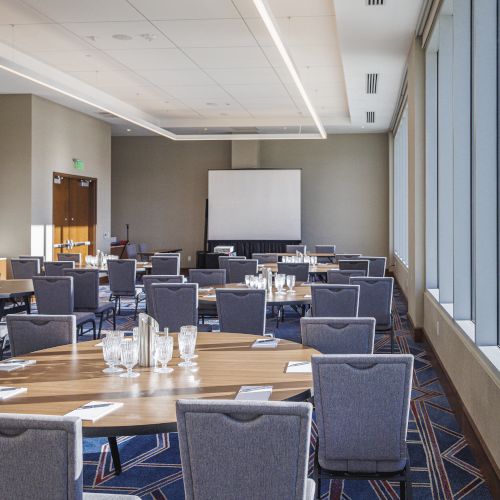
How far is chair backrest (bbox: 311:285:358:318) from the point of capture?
18.4 ft

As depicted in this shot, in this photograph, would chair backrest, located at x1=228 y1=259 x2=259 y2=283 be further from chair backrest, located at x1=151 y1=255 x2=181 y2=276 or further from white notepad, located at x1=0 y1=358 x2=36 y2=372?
white notepad, located at x1=0 y1=358 x2=36 y2=372

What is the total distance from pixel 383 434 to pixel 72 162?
12.4 meters

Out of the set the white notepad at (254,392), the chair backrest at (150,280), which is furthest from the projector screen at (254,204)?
the white notepad at (254,392)

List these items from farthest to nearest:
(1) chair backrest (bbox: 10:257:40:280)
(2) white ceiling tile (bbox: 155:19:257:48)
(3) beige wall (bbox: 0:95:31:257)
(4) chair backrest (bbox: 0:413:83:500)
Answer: (3) beige wall (bbox: 0:95:31:257)
(1) chair backrest (bbox: 10:257:40:280)
(2) white ceiling tile (bbox: 155:19:257:48)
(4) chair backrest (bbox: 0:413:83:500)

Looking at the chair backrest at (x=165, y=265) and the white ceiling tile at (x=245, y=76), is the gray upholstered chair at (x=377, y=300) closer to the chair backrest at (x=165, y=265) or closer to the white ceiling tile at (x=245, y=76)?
the chair backrest at (x=165, y=265)

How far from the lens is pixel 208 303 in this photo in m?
6.14

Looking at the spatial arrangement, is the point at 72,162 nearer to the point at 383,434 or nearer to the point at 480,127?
the point at 480,127

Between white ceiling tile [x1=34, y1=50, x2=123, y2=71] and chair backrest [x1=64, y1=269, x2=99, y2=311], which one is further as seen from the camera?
white ceiling tile [x1=34, y1=50, x2=123, y2=71]

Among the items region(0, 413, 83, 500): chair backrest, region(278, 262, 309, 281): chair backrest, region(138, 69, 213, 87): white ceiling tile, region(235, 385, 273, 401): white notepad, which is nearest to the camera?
region(0, 413, 83, 500): chair backrest

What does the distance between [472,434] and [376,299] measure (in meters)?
2.31

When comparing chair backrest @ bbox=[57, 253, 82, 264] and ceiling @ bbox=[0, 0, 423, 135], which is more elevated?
ceiling @ bbox=[0, 0, 423, 135]

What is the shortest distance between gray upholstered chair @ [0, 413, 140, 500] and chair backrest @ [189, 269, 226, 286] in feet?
18.7

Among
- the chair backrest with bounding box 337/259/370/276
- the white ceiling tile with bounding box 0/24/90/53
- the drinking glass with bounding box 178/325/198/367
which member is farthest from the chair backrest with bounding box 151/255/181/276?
the drinking glass with bounding box 178/325/198/367

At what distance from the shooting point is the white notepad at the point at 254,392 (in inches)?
106
